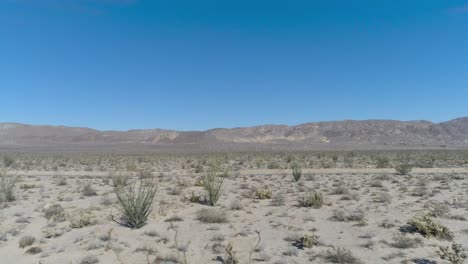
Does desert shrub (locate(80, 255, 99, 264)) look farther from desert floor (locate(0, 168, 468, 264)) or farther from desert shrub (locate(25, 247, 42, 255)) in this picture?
desert shrub (locate(25, 247, 42, 255))

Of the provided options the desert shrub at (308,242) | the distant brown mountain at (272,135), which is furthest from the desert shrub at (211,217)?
the distant brown mountain at (272,135)

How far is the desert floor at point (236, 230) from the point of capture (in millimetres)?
6512

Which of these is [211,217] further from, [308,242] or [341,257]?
[341,257]

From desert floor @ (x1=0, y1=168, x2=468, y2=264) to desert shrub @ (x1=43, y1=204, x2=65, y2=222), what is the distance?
0.34 ft

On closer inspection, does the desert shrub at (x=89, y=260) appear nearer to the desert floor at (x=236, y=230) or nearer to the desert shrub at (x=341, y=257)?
the desert floor at (x=236, y=230)

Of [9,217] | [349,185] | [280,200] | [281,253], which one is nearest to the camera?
[281,253]

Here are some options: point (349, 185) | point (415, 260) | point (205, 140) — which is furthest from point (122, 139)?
A: point (415, 260)

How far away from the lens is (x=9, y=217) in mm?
9727

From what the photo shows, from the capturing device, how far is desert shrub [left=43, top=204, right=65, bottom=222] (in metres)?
9.25

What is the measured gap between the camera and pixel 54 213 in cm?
984

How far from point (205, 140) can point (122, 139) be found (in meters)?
34.0

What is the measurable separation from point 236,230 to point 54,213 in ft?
18.4

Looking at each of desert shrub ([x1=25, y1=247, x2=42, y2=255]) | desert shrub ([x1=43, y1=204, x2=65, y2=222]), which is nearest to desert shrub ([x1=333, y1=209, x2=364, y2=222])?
desert shrub ([x1=25, y1=247, x2=42, y2=255])

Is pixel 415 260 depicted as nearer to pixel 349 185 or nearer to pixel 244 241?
pixel 244 241
